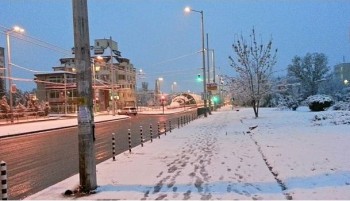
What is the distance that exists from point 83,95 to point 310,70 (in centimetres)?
8736

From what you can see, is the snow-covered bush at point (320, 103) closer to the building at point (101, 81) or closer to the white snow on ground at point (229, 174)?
the white snow on ground at point (229, 174)

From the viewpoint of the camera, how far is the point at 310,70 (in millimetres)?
91312

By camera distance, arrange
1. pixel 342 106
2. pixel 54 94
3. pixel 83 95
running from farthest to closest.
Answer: pixel 54 94 → pixel 342 106 → pixel 83 95

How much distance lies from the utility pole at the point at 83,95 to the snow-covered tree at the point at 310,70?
82693mm

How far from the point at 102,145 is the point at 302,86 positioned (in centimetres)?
7488

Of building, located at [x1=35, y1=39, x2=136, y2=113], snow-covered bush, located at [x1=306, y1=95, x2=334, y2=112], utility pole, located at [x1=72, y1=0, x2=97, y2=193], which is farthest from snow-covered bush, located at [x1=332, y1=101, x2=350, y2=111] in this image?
building, located at [x1=35, y1=39, x2=136, y2=113]

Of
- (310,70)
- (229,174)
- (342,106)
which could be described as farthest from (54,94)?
(229,174)

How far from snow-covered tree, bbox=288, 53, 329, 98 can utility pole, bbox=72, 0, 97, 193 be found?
8269 centimetres

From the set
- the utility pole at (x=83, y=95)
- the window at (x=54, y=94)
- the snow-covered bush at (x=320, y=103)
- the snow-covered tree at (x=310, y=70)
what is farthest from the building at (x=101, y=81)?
the utility pole at (x=83, y=95)

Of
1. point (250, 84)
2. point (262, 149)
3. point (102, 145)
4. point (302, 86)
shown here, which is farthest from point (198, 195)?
point (302, 86)

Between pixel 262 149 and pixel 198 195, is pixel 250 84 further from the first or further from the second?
pixel 198 195

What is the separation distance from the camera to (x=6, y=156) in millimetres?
18250

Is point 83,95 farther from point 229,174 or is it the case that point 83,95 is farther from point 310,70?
point 310,70

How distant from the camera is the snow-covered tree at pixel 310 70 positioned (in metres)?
89.9
